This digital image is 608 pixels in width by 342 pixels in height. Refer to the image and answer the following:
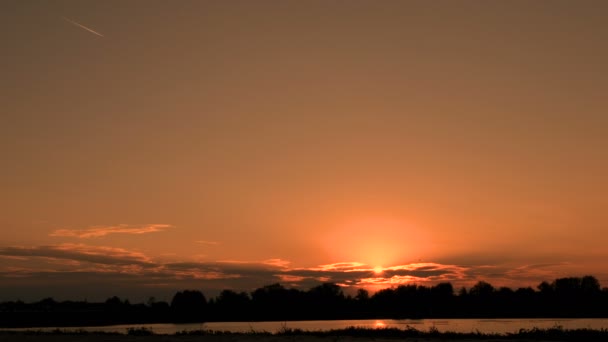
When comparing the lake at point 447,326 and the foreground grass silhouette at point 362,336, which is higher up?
the foreground grass silhouette at point 362,336

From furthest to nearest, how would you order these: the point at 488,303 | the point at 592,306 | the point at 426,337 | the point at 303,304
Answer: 1. the point at 303,304
2. the point at 488,303
3. the point at 592,306
4. the point at 426,337

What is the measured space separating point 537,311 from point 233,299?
8443 centimetres

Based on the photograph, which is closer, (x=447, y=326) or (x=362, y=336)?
(x=362, y=336)

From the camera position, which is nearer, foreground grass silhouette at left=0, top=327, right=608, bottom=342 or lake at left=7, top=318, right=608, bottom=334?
foreground grass silhouette at left=0, top=327, right=608, bottom=342

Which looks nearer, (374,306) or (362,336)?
(362,336)

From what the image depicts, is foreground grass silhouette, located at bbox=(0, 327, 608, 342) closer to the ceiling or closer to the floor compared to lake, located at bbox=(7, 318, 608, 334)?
closer to the ceiling

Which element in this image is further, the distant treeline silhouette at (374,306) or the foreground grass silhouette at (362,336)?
the distant treeline silhouette at (374,306)

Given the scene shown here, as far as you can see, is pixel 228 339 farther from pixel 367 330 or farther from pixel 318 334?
pixel 367 330

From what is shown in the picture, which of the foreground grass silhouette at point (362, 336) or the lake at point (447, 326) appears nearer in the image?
the foreground grass silhouette at point (362, 336)

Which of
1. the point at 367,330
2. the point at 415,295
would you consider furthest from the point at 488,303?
the point at 367,330

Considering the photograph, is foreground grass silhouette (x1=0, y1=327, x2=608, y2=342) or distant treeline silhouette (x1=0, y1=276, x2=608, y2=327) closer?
foreground grass silhouette (x1=0, y1=327, x2=608, y2=342)

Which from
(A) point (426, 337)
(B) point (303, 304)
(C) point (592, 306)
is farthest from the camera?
(B) point (303, 304)

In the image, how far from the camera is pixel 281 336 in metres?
40.1

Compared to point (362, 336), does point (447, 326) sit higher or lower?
lower
